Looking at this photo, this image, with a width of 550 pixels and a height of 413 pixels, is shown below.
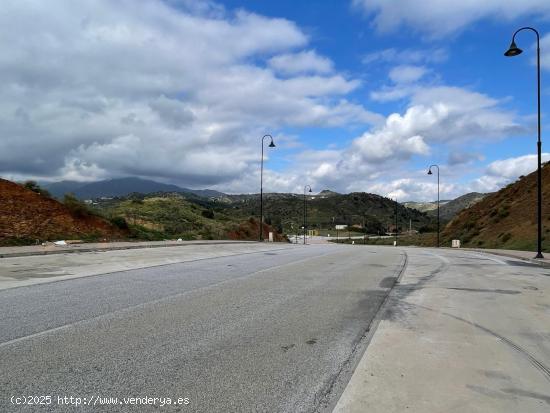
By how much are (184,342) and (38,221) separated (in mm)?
28957

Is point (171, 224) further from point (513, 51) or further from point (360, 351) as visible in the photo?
point (360, 351)

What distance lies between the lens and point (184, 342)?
6898 mm

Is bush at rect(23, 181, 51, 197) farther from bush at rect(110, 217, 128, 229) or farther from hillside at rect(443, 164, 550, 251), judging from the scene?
hillside at rect(443, 164, 550, 251)

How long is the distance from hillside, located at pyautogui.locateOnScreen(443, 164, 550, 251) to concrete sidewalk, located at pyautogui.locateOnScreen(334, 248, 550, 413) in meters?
26.7

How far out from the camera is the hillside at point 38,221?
2942 centimetres

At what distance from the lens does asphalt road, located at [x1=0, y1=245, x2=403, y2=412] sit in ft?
16.5

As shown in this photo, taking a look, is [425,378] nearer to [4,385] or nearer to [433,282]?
[4,385]

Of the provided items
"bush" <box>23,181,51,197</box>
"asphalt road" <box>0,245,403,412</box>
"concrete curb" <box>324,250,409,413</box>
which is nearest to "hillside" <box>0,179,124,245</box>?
"bush" <box>23,181,51,197</box>

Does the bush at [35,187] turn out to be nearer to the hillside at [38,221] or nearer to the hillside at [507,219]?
the hillside at [38,221]

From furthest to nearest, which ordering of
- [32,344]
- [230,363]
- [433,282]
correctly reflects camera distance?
[433,282], [32,344], [230,363]

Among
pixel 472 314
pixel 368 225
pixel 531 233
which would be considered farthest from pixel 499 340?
pixel 368 225

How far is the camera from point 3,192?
3338 cm

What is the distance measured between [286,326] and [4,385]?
168 inches

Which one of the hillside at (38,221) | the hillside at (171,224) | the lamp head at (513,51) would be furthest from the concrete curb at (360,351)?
the hillside at (171,224)
